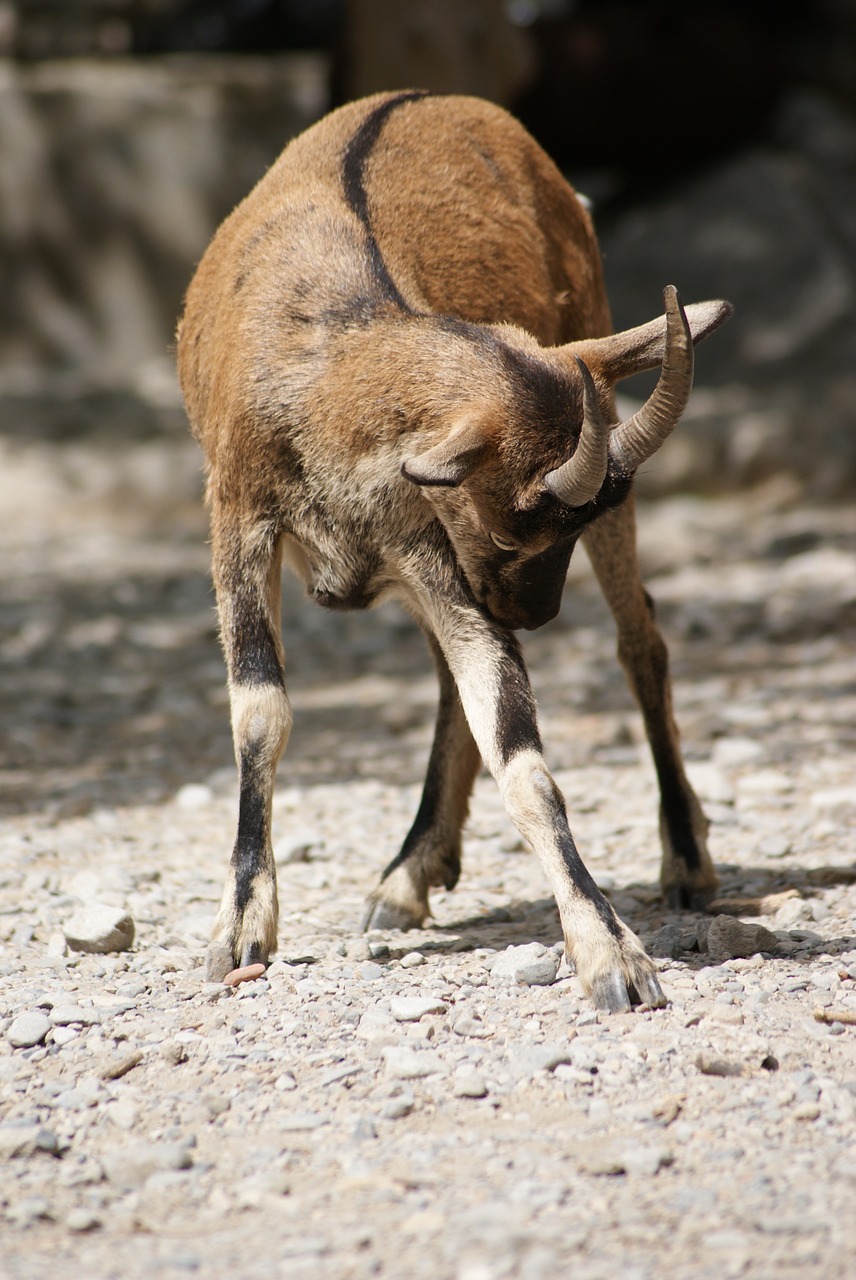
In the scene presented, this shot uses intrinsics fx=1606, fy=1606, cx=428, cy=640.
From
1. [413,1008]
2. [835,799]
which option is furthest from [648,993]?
[835,799]

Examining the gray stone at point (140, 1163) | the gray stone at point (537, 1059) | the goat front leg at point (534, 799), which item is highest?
the goat front leg at point (534, 799)

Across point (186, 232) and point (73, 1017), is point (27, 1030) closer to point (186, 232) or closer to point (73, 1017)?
point (73, 1017)

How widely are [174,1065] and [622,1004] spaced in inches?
40.1

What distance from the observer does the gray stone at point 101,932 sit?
438cm

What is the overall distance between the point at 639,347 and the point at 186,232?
8974 millimetres

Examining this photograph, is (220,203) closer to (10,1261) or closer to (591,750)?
(591,750)

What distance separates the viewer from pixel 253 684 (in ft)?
14.0

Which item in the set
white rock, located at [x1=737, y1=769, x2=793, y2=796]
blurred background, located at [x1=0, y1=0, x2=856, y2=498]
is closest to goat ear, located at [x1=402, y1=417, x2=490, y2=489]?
white rock, located at [x1=737, y1=769, x2=793, y2=796]

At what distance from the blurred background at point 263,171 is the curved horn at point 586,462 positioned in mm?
4206

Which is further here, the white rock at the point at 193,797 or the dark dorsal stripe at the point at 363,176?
the white rock at the point at 193,797

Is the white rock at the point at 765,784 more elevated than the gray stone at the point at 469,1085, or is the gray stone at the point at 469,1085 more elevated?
the gray stone at the point at 469,1085

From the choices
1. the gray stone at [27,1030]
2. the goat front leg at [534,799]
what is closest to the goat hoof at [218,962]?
the gray stone at [27,1030]

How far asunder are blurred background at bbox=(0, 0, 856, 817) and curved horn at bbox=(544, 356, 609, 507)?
13.8 feet

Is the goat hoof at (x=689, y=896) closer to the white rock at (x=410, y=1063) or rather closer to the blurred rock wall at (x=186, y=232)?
the white rock at (x=410, y=1063)
